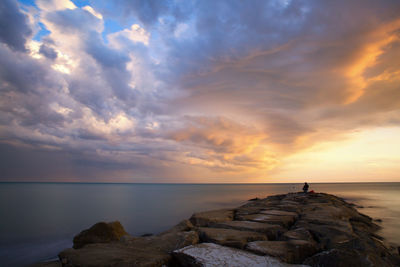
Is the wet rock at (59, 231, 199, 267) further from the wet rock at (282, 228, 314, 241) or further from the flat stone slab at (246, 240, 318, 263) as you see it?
the wet rock at (282, 228, 314, 241)

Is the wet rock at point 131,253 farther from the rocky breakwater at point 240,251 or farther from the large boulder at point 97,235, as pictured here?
the large boulder at point 97,235

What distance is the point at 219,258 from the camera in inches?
121

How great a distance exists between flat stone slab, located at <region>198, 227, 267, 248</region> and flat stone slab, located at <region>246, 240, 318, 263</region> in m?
0.24

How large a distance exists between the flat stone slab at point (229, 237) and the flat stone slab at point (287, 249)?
0.79ft

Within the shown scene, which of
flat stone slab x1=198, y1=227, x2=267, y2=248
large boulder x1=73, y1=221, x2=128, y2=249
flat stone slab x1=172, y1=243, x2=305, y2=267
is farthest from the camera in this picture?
large boulder x1=73, y1=221, x2=128, y2=249

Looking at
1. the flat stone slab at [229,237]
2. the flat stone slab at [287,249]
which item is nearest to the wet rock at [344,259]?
the flat stone slab at [287,249]

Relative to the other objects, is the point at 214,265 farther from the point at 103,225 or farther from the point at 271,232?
the point at 103,225

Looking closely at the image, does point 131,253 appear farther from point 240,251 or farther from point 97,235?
point 97,235

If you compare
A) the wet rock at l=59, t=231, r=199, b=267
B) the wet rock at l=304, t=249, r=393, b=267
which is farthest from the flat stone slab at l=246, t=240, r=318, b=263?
the wet rock at l=59, t=231, r=199, b=267

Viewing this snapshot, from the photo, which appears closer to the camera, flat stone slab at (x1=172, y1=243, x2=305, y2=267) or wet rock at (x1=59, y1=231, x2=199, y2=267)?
flat stone slab at (x1=172, y1=243, x2=305, y2=267)

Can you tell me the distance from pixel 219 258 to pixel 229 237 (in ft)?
3.43

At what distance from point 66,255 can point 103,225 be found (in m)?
3.75

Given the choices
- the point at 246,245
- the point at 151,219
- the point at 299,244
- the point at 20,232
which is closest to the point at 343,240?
the point at 299,244

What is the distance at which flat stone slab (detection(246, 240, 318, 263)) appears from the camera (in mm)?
3214
